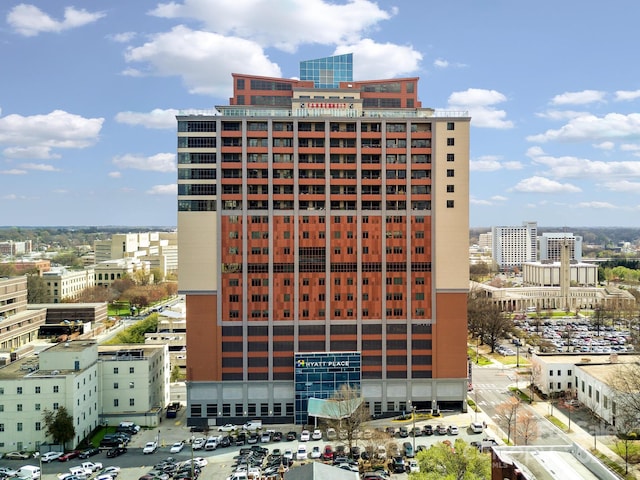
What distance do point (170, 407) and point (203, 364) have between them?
9288mm

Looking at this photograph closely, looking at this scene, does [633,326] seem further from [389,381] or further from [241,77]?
[241,77]

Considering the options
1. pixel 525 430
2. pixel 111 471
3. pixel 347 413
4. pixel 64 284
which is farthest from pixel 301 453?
pixel 64 284

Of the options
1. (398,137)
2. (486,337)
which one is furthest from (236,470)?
(486,337)

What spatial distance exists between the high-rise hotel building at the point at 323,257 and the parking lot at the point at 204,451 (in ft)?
10.7

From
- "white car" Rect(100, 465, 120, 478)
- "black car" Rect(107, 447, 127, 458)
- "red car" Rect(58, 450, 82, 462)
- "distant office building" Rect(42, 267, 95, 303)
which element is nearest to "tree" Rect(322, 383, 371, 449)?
"black car" Rect(107, 447, 127, 458)

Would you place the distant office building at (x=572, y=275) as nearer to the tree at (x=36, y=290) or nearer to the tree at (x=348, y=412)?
the tree at (x=348, y=412)

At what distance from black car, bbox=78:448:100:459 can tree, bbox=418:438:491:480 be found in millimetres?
35168

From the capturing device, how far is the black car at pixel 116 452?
5762cm

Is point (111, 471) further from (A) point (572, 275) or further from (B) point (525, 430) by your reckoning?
(A) point (572, 275)

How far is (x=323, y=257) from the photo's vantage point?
228 ft

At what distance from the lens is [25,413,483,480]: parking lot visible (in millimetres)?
54250

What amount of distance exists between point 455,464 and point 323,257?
109ft

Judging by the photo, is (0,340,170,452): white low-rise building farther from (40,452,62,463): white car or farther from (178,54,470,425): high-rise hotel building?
(178,54,470,425): high-rise hotel building

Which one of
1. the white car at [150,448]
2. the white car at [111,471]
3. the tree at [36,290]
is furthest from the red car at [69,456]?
the tree at [36,290]
